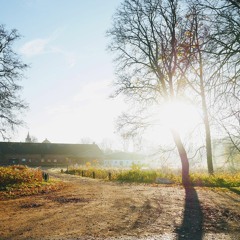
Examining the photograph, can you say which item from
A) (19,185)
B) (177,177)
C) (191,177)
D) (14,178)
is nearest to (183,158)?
(191,177)

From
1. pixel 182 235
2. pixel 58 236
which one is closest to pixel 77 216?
pixel 58 236

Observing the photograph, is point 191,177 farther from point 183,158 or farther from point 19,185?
point 19,185

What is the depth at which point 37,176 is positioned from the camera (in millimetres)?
15578

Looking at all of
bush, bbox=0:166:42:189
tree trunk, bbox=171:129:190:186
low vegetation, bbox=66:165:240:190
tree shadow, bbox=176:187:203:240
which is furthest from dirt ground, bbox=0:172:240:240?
tree trunk, bbox=171:129:190:186

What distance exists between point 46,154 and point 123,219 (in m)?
63.3

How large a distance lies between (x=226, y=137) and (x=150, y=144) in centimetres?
926

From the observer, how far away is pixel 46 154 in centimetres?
6594

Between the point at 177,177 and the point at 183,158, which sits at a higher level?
the point at 183,158

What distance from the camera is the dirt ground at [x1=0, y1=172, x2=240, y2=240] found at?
5055 mm

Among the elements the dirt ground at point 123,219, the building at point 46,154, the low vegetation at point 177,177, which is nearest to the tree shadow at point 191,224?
the dirt ground at point 123,219

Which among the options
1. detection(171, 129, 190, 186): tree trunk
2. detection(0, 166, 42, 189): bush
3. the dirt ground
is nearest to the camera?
the dirt ground

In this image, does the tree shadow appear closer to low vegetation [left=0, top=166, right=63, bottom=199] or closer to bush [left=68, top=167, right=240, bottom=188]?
bush [left=68, top=167, right=240, bottom=188]

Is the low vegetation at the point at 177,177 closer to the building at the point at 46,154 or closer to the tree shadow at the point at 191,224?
the tree shadow at the point at 191,224

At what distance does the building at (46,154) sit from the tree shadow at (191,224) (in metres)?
56.7
